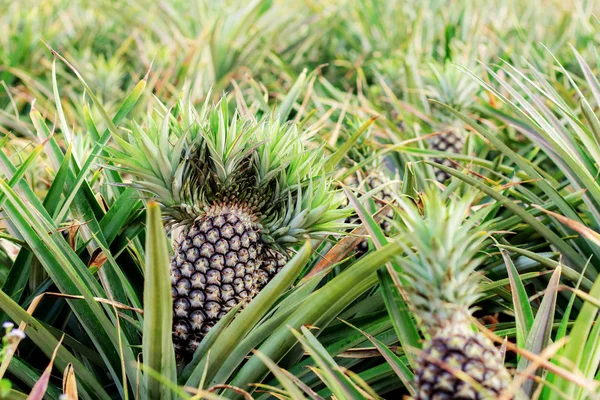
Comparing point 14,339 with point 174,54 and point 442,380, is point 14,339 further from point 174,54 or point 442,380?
point 174,54

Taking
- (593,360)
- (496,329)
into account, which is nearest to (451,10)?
(496,329)

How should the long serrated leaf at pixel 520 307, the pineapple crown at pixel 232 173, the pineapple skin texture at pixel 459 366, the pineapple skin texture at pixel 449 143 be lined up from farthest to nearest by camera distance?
the pineapple skin texture at pixel 449 143
the pineapple crown at pixel 232 173
the long serrated leaf at pixel 520 307
the pineapple skin texture at pixel 459 366

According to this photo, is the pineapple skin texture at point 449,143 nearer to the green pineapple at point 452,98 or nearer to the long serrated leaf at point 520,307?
the green pineapple at point 452,98

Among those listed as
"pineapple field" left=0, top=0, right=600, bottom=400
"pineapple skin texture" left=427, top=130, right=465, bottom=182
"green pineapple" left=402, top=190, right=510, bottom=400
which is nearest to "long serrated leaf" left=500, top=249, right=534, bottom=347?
"pineapple field" left=0, top=0, right=600, bottom=400

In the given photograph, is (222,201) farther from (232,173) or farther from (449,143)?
(449,143)

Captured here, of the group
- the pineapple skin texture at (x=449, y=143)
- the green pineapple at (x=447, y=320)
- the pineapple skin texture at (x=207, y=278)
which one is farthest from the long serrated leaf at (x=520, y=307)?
the pineapple skin texture at (x=449, y=143)

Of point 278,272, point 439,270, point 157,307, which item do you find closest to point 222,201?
point 278,272

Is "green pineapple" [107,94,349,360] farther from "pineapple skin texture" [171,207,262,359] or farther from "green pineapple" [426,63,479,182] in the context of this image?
"green pineapple" [426,63,479,182]
